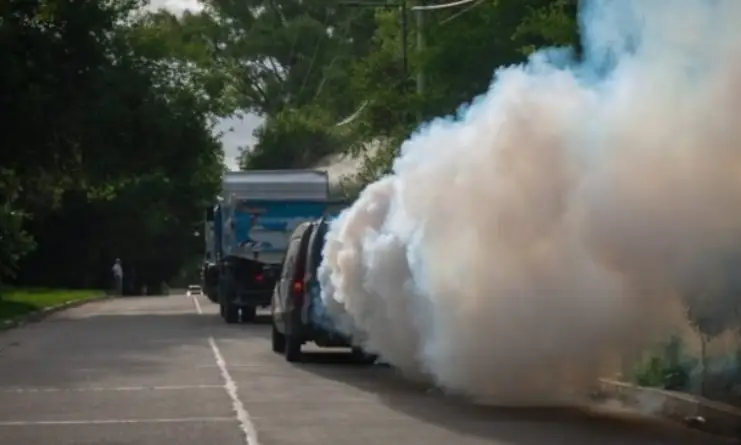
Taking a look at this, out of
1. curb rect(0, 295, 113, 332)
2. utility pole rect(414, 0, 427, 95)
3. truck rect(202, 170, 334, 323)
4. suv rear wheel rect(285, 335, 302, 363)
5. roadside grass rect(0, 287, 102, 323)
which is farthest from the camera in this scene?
roadside grass rect(0, 287, 102, 323)

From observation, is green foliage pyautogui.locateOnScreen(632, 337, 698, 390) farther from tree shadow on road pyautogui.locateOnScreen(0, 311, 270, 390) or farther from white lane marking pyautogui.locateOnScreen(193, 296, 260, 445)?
tree shadow on road pyautogui.locateOnScreen(0, 311, 270, 390)

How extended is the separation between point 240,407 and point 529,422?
319 cm

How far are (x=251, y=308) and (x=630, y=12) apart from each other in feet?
70.4

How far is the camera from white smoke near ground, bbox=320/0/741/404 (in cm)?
1358

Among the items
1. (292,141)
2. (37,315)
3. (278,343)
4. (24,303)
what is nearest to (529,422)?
(278,343)

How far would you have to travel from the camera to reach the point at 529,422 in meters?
14.6

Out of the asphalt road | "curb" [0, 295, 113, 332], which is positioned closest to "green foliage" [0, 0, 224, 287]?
"curb" [0, 295, 113, 332]

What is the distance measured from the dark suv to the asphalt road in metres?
0.38

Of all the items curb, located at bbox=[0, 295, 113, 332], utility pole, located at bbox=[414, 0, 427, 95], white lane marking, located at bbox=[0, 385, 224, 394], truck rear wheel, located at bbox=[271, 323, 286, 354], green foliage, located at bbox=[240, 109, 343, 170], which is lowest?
white lane marking, located at bbox=[0, 385, 224, 394]

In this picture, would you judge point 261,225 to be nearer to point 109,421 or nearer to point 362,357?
point 362,357

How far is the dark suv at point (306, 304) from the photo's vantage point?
859 inches

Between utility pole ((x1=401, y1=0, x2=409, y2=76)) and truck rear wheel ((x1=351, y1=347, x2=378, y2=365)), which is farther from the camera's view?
utility pole ((x1=401, y1=0, x2=409, y2=76))

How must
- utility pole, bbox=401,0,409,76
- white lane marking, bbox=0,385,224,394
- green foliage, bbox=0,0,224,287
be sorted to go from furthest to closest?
1. green foliage, bbox=0,0,224,287
2. utility pole, bbox=401,0,409,76
3. white lane marking, bbox=0,385,224,394

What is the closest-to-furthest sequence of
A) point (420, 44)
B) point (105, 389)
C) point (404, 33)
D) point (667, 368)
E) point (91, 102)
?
point (667, 368) < point (105, 389) < point (420, 44) < point (404, 33) < point (91, 102)
